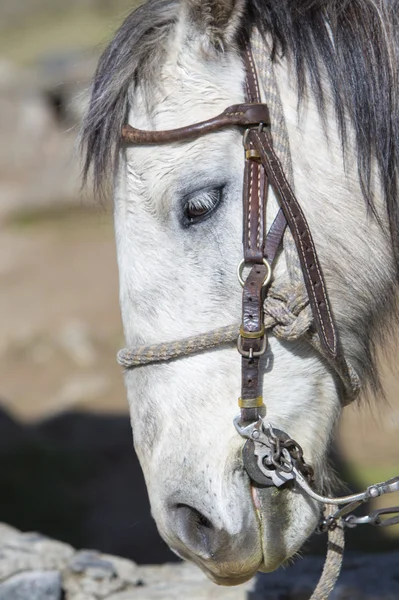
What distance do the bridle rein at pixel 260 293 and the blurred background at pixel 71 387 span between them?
1.97 ft

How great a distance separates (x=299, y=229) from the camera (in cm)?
192

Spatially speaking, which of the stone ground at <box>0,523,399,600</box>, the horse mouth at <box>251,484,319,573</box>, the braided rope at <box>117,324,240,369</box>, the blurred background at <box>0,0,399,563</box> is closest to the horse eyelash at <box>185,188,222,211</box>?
the braided rope at <box>117,324,240,369</box>

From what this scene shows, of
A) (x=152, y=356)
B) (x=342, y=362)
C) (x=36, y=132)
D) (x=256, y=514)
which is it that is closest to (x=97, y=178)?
(x=152, y=356)

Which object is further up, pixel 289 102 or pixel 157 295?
pixel 289 102

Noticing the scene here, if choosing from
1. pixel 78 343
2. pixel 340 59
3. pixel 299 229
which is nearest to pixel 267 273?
pixel 299 229

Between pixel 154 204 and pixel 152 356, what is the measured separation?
39 cm

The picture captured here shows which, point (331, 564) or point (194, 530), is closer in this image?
point (194, 530)

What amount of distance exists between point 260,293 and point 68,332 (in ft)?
16.5

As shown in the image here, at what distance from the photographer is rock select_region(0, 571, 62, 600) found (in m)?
2.65

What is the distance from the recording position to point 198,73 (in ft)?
6.66

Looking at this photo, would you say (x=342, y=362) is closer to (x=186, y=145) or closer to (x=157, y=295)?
(x=157, y=295)

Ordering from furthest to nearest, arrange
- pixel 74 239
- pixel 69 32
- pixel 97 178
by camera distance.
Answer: pixel 69 32 → pixel 74 239 → pixel 97 178

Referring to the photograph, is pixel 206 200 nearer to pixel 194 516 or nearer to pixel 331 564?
pixel 194 516

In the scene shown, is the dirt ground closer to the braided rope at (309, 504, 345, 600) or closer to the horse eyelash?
the braided rope at (309, 504, 345, 600)
